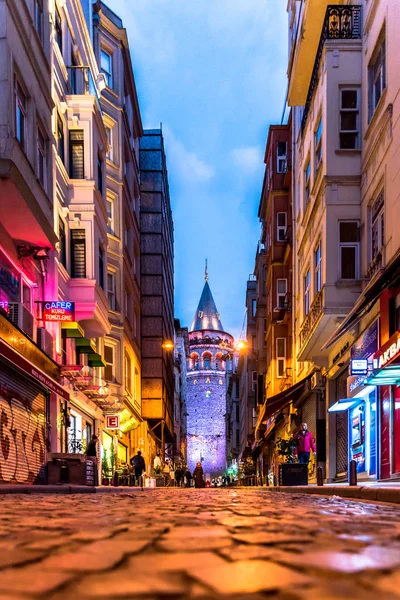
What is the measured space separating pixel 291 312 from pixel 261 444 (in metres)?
19.9

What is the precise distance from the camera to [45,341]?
18656 mm

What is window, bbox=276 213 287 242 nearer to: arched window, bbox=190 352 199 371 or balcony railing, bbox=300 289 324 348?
balcony railing, bbox=300 289 324 348

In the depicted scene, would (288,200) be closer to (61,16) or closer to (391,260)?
(61,16)

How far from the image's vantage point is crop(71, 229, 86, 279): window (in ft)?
73.7

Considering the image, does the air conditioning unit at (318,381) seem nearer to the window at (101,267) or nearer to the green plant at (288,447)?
the green plant at (288,447)

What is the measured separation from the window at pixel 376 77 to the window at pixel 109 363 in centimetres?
1686

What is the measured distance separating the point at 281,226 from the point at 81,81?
12.5 meters

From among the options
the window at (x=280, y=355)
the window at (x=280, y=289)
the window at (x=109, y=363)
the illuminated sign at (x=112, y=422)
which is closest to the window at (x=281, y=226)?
the window at (x=280, y=289)

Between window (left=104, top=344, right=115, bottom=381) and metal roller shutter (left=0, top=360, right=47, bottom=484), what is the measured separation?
11.2 meters

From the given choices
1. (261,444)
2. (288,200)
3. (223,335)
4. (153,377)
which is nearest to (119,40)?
(288,200)

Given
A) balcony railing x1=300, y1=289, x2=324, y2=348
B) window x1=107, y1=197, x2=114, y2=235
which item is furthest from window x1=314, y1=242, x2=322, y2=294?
window x1=107, y1=197, x2=114, y2=235

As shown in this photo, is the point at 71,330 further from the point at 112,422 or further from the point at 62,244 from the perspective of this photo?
the point at 112,422

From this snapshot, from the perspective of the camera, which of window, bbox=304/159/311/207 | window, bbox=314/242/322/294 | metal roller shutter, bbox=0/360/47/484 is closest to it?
metal roller shutter, bbox=0/360/47/484

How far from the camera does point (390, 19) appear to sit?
14906 mm
